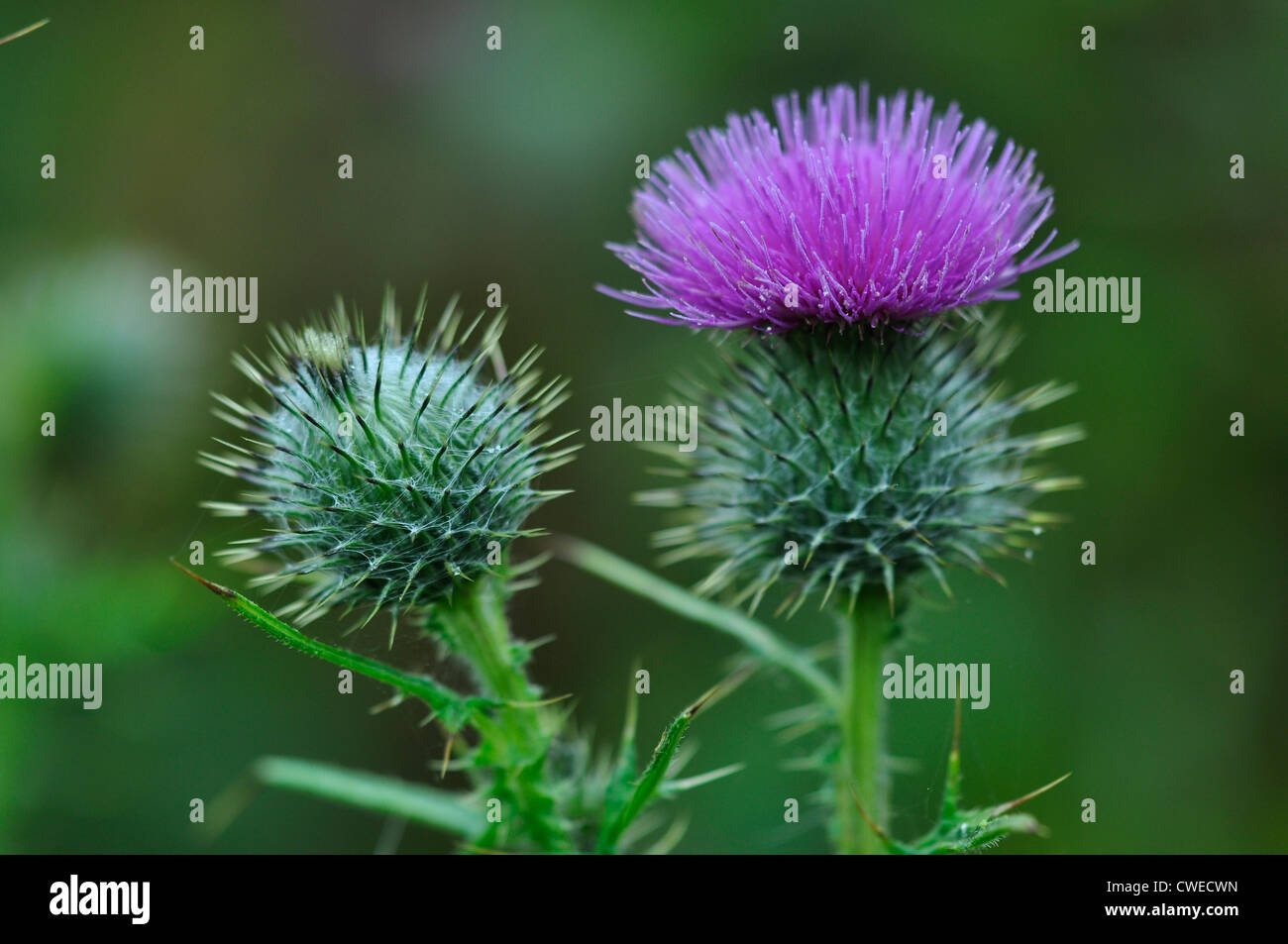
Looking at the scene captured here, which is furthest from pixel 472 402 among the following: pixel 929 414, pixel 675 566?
pixel 675 566
